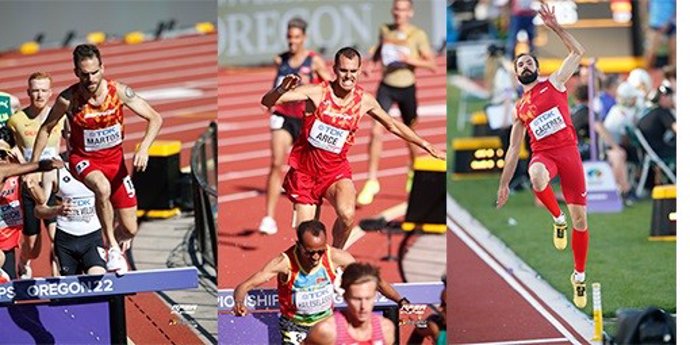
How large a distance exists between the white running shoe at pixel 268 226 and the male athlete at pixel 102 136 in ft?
2.83

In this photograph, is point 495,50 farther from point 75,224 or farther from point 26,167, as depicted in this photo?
point 26,167

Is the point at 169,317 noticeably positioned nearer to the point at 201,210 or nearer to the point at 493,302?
the point at 201,210

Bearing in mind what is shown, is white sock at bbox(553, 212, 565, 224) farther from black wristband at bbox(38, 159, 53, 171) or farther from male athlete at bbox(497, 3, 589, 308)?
black wristband at bbox(38, 159, 53, 171)

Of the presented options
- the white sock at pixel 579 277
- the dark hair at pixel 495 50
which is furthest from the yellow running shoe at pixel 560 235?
the dark hair at pixel 495 50

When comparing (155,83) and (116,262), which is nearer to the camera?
(116,262)

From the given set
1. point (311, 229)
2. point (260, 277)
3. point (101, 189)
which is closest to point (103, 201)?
point (101, 189)

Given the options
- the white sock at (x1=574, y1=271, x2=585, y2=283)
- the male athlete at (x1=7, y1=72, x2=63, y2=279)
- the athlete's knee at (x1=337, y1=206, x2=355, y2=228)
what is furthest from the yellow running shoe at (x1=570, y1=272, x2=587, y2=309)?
the male athlete at (x1=7, y1=72, x2=63, y2=279)

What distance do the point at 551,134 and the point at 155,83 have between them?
104 inches

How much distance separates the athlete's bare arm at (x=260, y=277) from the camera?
10.5 m

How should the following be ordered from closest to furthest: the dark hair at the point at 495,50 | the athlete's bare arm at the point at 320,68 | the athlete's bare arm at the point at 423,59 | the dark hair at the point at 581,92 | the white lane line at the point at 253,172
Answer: the athlete's bare arm at the point at 320,68 < the white lane line at the point at 253,172 < the athlete's bare arm at the point at 423,59 < the dark hair at the point at 581,92 < the dark hair at the point at 495,50

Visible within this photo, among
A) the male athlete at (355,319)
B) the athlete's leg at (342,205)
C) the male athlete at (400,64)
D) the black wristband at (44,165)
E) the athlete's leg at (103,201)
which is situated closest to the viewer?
the male athlete at (355,319)

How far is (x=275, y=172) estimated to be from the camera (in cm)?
1166

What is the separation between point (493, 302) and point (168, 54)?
2.78 meters

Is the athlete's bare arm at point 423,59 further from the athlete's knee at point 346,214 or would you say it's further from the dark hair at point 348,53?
the athlete's knee at point 346,214
